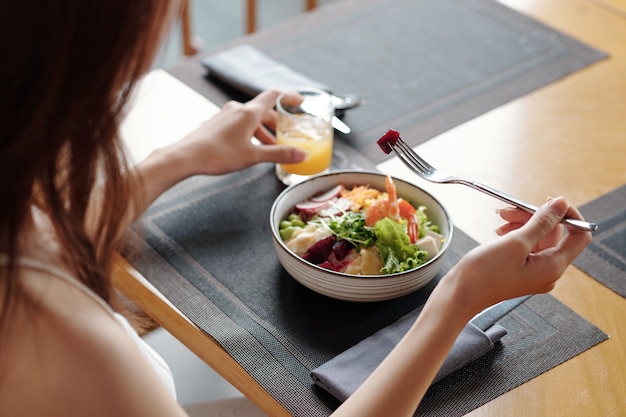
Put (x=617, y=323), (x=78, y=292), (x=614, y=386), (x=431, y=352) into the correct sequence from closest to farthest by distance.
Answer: (x=78, y=292) → (x=431, y=352) → (x=614, y=386) → (x=617, y=323)

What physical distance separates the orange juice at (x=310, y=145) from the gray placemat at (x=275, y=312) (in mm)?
72

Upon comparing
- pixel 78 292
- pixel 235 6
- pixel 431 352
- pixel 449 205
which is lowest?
pixel 235 6

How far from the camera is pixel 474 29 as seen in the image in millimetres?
1838

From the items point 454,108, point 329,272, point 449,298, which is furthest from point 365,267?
point 454,108

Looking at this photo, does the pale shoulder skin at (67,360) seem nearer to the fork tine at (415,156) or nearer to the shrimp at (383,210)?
the shrimp at (383,210)

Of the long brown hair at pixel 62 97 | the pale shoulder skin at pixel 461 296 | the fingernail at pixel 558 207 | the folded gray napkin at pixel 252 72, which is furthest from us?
the folded gray napkin at pixel 252 72

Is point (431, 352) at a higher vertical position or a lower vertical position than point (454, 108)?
higher

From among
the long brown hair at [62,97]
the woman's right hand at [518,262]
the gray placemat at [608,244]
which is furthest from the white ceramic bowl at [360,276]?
the long brown hair at [62,97]

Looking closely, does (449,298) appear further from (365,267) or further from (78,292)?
(78,292)

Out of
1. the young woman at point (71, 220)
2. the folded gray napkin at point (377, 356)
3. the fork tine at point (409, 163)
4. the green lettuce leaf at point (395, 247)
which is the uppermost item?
the young woman at point (71, 220)

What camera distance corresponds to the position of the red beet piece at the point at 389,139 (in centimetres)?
118

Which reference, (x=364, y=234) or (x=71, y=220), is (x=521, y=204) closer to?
(x=364, y=234)

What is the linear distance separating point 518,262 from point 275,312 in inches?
12.9

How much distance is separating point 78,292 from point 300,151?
595mm
